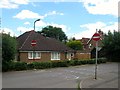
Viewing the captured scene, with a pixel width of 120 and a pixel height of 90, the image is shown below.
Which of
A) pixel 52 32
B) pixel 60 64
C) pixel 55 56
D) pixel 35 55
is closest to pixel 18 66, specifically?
pixel 60 64

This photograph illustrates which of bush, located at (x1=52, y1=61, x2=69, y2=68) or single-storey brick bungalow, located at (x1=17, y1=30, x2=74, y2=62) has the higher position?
single-storey brick bungalow, located at (x1=17, y1=30, x2=74, y2=62)

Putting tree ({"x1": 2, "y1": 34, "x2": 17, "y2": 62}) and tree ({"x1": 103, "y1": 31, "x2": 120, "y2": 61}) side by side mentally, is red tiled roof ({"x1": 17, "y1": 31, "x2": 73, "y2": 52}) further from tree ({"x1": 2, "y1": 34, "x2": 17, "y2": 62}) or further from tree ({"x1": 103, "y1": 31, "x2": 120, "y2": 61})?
Result: tree ({"x1": 2, "y1": 34, "x2": 17, "y2": 62})

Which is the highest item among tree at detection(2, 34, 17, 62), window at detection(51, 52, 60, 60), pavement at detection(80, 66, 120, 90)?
tree at detection(2, 34, 17, 62)

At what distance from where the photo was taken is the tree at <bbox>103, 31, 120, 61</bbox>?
5875 centimetres

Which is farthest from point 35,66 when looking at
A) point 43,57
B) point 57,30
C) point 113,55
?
point 57,30

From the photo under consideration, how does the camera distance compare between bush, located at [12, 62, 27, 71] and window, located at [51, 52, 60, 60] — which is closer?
bush, located at [12, 62, 27, 71]

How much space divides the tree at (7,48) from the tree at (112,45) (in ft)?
105

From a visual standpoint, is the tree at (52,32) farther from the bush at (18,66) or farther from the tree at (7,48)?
the tree at (7,48)

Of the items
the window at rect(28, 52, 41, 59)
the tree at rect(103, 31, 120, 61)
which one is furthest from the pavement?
the tree at rect(103, 31, 120, 61)

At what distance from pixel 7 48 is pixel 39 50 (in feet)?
54.4

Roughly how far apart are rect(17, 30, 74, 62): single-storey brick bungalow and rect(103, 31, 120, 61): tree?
9.48 meters

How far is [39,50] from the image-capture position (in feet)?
154

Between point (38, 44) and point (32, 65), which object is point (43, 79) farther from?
point (38, 44)

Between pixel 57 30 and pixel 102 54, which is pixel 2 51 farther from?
pixel 57 30
